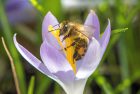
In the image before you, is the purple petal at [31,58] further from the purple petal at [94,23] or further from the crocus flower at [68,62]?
the purple petal at [94,23]

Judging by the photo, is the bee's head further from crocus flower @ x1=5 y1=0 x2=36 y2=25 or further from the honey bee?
crocus flower @ x1=5 y1=0 x2=36 y2=25

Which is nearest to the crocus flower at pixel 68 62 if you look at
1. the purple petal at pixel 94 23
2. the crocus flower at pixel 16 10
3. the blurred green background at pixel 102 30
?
the purple petal at pixel 94 23

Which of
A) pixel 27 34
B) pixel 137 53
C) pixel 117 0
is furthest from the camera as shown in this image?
pixel 27 34

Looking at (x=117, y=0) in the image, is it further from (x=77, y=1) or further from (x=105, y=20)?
(x=77, y=1)

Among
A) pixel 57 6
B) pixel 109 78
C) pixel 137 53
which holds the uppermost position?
pixel 57 6

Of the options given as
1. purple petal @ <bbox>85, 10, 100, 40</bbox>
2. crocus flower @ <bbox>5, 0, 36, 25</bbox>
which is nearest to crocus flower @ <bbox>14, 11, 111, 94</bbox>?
purple petal @ <bbox>85, 10, 100, 40</bbox>

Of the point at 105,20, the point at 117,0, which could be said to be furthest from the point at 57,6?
the point at 105,20
